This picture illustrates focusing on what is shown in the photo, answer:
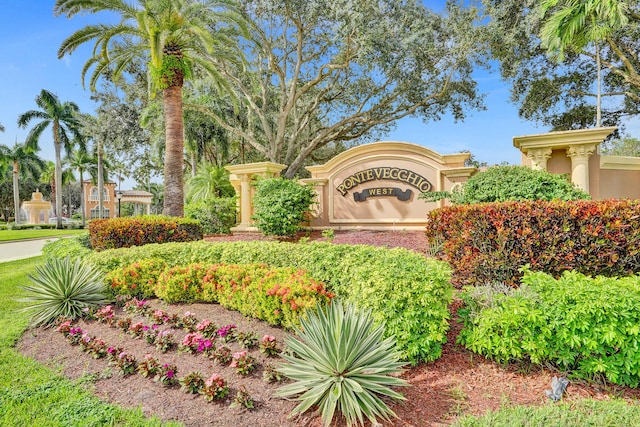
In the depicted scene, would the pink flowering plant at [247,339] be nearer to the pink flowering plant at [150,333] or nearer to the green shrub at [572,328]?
the pink flowering plant at [150,333]

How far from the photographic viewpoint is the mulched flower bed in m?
3.25

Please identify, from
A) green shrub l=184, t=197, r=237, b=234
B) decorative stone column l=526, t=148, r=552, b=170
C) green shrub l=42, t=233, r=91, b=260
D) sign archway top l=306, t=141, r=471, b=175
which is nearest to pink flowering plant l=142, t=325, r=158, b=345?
green shrub l=42, t=233, r=91, b=260

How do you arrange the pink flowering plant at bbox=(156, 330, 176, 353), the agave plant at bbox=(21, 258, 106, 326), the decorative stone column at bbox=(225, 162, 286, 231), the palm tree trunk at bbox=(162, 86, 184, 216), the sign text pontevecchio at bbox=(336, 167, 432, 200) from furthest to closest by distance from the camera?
the decorative stone column at bbox=(225, 162, 286, 231) → the palm tree trunk at bbox=(162, 86, 184, 216) → the sign text pontevecchio at bbox=(336, 167, 432, 200) → the agave plant at bbox=(21, 258, 106, 326) → the pink flowering plant at bbox=(156, 330, 176, 353)

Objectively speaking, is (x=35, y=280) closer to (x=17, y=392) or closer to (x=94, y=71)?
(x=17, y=392)

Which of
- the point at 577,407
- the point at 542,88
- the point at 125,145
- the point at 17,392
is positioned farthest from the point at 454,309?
the point at 125,145

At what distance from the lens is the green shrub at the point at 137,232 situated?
9.27 m

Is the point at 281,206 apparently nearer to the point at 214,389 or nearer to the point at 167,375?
the point at 167,375

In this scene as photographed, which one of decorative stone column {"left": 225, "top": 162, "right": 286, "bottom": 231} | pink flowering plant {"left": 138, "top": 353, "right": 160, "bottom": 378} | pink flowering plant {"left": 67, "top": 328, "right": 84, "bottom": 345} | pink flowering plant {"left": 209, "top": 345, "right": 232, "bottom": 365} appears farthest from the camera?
decorative stone column {"left": 225, "top": 162, "right": 286, "bottom": 231}

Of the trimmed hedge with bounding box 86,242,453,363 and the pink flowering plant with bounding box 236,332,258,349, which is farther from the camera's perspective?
the pink flowering plant with bounding box 236,332,258,349

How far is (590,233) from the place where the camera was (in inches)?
199

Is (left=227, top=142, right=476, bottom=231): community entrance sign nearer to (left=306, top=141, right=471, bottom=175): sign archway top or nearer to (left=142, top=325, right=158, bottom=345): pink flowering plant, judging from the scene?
(left=306, top=141, right=471, bottom=175): sign archway top

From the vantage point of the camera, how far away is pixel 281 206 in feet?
36.1

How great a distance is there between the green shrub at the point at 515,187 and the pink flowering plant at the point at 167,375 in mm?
6845

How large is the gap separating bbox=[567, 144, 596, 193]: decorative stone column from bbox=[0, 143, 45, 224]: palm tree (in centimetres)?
4308
